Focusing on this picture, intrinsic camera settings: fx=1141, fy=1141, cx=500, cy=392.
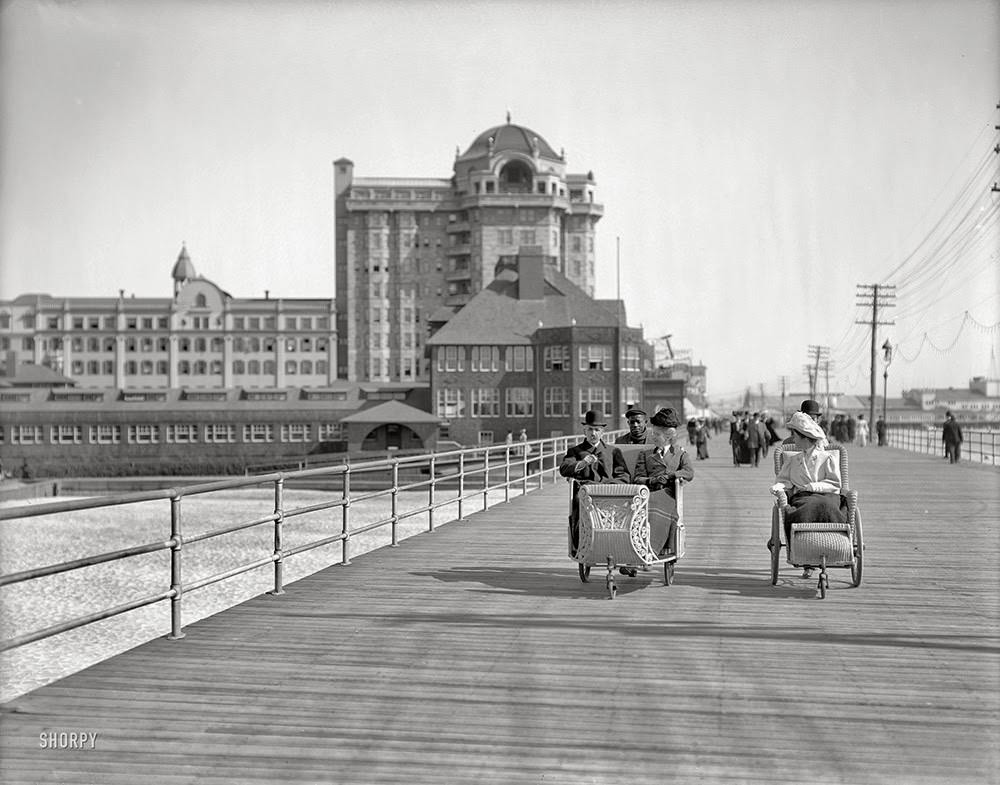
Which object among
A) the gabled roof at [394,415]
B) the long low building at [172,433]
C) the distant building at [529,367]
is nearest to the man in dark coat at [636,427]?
the gabled roof at [394,415]

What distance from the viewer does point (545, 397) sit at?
279 feet

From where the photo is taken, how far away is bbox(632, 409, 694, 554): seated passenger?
31.9 ft

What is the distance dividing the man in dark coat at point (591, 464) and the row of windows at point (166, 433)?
8283 cm

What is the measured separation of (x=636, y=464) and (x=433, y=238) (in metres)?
128

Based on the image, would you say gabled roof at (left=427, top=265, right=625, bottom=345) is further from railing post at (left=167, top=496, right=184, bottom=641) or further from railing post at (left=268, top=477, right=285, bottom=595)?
railing post at (left=167, top=496, right=184, bottom=641)

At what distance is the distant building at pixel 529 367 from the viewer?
273 ft

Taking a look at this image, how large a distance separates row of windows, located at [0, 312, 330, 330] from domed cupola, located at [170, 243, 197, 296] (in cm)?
1938

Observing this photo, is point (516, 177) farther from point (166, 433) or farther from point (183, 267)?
point (166, 433)

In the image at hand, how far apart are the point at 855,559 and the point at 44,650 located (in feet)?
76.6

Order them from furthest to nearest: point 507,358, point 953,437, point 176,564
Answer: point 507,358 → point 953,437 → point 176,564

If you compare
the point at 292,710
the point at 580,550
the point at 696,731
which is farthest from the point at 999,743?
the point at 580,550

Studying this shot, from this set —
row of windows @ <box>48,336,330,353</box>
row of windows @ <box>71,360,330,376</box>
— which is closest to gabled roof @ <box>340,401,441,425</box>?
row of windows @ <box>71,360,330,376</box>

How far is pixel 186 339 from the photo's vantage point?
129 meters

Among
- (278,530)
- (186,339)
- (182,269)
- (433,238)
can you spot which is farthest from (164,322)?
(278,530)
